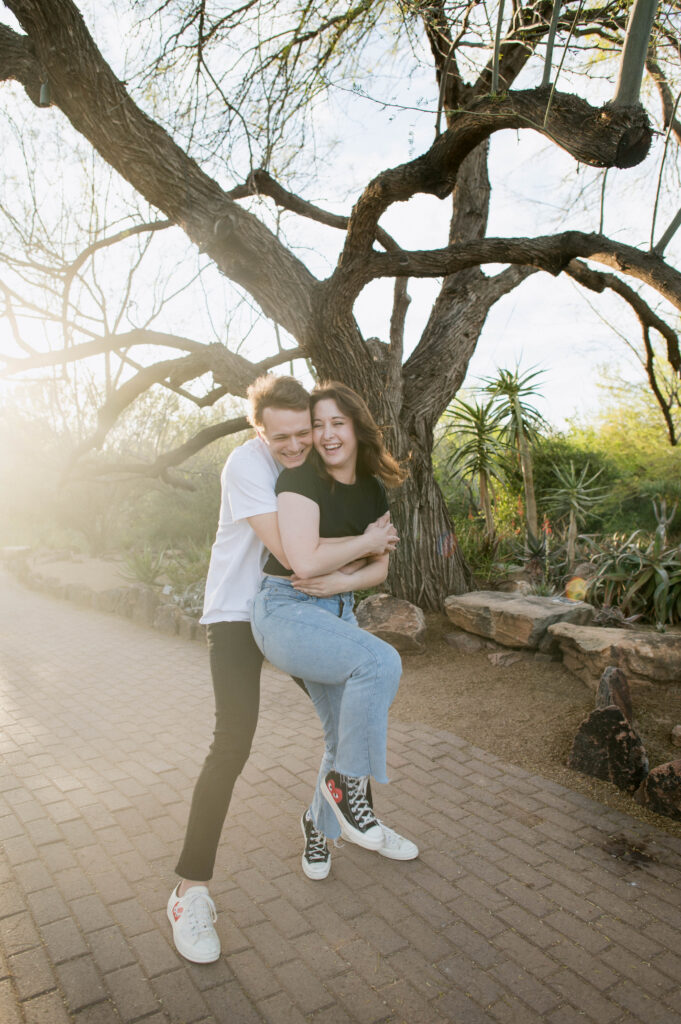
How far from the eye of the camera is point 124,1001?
2.40 meters

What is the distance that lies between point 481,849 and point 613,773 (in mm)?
1099

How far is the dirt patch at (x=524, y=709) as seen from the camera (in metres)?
4.26

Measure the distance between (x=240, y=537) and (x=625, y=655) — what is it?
11.5ft

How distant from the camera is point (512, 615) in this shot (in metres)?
6.09

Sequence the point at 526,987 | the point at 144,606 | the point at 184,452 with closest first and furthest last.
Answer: the point at 526,987 < the point at 184,452 < the point at 144,606

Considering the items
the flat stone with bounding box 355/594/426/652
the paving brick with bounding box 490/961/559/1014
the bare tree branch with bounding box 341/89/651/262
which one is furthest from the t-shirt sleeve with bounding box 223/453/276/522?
the flat stone with bounding box 355/594/426/652

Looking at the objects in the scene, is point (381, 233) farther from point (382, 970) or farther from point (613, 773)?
point (382, 970)

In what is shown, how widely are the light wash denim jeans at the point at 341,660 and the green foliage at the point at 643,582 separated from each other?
4.44 m

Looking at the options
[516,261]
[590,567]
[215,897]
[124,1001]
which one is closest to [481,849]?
[215,897]

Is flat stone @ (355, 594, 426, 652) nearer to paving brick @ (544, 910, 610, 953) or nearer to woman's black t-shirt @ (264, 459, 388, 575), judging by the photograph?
woman's black t-shirt @ (264, 459, 388, 575)

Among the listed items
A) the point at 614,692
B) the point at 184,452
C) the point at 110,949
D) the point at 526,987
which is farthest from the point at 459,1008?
the point at 184,452

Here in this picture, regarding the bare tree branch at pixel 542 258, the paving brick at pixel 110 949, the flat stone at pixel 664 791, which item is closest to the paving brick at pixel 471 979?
the paving brick at pixel 110 949

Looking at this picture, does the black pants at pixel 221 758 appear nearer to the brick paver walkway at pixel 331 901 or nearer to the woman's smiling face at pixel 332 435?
the brick paver walkway at pixel 331 901

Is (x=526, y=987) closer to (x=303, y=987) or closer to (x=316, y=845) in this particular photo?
(x=303, y=987)
